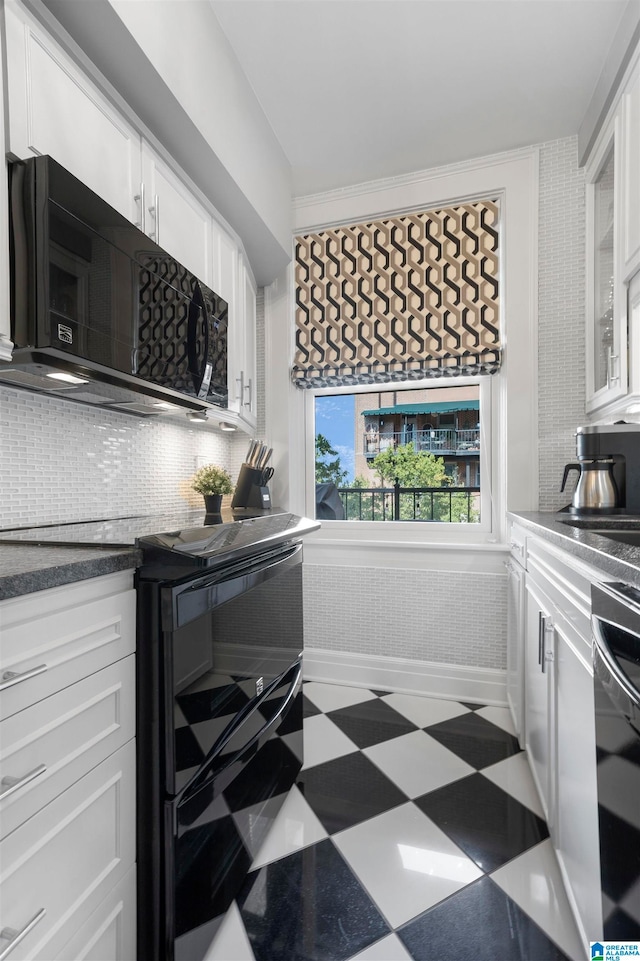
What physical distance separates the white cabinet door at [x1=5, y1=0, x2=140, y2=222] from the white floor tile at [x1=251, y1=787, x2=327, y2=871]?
1.92 meters

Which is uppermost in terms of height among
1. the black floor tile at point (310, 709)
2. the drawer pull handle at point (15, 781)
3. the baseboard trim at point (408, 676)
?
the drawer pull handle at point (15, 781)

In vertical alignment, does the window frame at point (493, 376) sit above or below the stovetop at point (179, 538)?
above

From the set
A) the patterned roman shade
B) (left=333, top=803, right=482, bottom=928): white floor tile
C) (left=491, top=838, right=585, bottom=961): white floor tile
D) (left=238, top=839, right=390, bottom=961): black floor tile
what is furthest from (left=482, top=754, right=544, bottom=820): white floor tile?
the patterned roman shade

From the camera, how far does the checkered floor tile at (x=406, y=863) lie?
1.15 m

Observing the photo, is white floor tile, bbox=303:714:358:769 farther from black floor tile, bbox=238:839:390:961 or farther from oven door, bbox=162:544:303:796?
oven door, bbox=162:544:303:796

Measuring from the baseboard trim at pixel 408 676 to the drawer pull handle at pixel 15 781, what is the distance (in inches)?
82.9

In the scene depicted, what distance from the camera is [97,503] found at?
5.88 ft

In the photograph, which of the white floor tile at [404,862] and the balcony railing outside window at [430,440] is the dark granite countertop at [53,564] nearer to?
the white floor tile at [404,862]

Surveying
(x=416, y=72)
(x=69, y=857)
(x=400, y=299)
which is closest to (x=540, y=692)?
(x=69, y=857)

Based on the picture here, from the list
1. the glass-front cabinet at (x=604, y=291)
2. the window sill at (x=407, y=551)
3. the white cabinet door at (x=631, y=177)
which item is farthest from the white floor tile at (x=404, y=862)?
the white cabinet door at (x=631, y=177)

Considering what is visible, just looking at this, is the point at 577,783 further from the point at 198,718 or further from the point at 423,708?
the point at 423,708

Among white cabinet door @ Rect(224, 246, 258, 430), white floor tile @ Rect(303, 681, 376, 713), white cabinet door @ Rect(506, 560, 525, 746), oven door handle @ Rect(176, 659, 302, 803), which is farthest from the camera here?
white floor tile @ Rect(303, 681, 376, 713)

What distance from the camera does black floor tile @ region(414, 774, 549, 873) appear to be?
144 centimetres

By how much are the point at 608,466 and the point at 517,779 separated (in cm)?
125
